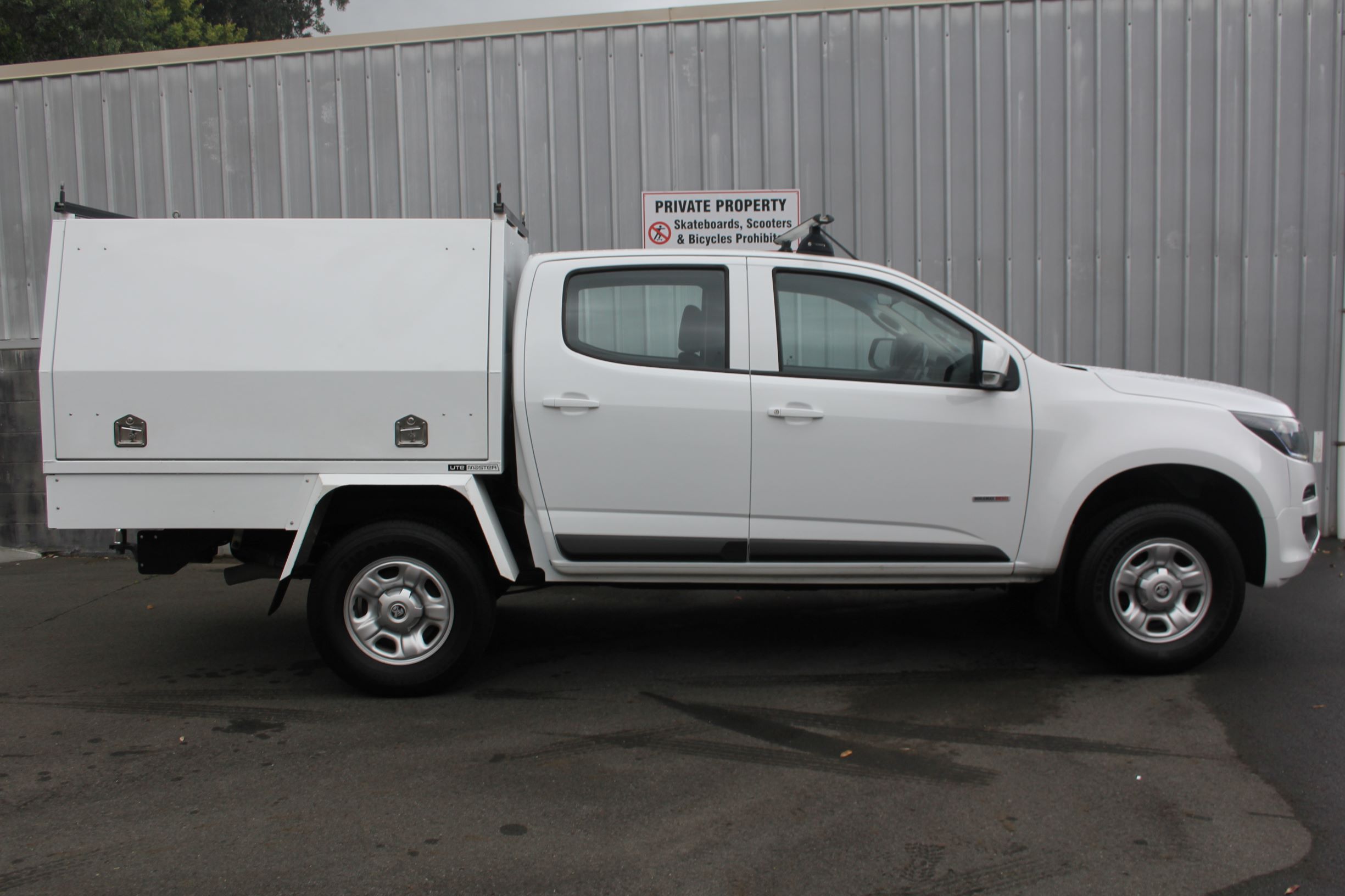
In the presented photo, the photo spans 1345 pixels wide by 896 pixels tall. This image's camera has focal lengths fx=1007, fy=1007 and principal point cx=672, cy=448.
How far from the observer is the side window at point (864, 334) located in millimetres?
4711

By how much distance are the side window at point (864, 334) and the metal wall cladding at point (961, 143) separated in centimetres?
380

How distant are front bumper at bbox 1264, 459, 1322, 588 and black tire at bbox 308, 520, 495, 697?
368 cm

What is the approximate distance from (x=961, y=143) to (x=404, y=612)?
20.1ft

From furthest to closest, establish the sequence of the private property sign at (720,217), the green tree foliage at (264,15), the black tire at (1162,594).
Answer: the green tree foliage at (264,15)
the private property sign at (720,217)
the black tire at (1162,594)

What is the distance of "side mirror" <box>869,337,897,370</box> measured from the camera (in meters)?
4.75

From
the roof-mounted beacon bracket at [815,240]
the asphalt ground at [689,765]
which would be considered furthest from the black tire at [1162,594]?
the roof-mounted beacon bracket at [815,240]

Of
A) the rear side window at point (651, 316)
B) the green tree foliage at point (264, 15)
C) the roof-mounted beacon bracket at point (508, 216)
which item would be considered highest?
the green tree foliage at point (264, 15)

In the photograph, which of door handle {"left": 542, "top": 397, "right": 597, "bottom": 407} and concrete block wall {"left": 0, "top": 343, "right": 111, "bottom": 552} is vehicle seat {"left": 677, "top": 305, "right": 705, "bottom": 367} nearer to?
door handle {"left": 542, "top": 397, "right": 597, "bottom": 407}

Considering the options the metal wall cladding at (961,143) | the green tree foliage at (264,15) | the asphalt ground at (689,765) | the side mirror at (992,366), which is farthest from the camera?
the green tree foliage at (264,15)

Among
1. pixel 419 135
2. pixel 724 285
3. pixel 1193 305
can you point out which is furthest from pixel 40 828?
pixel 1193 305

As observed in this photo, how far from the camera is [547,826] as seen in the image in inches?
132

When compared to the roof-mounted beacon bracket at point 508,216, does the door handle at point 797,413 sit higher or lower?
lower

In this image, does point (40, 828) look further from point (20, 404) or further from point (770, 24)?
point (770, 24)

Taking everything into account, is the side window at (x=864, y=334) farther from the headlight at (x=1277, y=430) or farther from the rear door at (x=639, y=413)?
the headlight at (x=1277, y=430)
